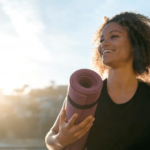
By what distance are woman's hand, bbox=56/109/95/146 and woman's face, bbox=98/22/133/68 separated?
0.65 m

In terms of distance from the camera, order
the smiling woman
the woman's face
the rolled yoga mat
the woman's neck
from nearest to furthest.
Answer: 1. the rolled yoga mat
2. the smiling woman
3. the woman's face
4. the woman's neck

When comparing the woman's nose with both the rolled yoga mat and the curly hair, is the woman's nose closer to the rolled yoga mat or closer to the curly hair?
the curly hair

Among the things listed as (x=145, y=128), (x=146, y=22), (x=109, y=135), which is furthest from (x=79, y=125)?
(x=146, y=22)

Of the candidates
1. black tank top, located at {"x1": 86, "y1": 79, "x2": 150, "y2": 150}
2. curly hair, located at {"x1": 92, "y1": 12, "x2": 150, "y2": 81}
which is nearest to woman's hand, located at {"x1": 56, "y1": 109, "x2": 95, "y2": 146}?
black tank top, located at {"x1": 86, "y1": 79, "x2": 150, "y2": 150}

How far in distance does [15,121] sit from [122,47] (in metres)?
26.9

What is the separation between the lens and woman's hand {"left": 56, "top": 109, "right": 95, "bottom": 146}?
1.50 metres

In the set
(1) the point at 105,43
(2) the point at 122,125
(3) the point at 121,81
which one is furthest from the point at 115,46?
(2) the point at 122,125

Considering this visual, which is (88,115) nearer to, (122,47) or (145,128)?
(145,128)

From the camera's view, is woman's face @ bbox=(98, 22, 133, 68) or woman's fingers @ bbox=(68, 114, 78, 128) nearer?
woman's fingers @ bbox=(68, 114, 78, 128)

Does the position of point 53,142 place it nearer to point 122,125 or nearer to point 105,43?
point 122,125

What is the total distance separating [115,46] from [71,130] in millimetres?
858

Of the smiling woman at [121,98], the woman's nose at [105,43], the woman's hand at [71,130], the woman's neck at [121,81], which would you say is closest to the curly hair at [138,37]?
the smiling woman at [121,98]

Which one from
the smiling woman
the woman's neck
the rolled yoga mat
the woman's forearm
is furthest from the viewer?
the woman's neck

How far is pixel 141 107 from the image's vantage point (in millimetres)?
1964
